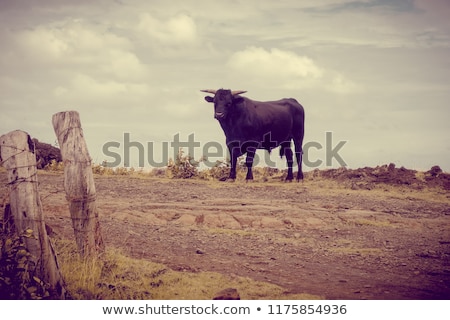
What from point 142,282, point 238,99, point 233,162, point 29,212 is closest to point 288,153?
point 238,99

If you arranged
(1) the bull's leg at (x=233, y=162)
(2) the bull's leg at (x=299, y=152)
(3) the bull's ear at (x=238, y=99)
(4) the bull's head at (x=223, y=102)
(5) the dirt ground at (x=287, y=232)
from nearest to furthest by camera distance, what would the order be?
(5) the dirt ground at (x=287, y=232) → (1) the bull's leg at (x=233, y=162) → (4) the bull's head at (x=223, y=102) → (3) the bull's ear at (x=238, y=99) → (2) the bull's leg at (x=299, y=152)

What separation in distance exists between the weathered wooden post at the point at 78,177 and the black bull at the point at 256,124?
391 inches

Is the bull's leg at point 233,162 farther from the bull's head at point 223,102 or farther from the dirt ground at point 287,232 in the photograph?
the dirt ground at point 287,232

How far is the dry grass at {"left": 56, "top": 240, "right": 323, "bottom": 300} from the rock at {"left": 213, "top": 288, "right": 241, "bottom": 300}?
264 millimetres

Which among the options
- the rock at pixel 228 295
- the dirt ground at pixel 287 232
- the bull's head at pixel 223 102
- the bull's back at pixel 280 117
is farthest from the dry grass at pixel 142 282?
the bull's back at pixel 280 117

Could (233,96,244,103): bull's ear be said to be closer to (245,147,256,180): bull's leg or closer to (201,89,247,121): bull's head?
(201,89,247,121): bull's head

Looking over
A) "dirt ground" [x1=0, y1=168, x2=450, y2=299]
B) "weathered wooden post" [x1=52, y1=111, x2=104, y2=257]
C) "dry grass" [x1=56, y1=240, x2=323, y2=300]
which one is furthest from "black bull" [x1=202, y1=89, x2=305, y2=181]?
"weathered wooden post" [x1=52, y1=111, x2=104, y2=257]

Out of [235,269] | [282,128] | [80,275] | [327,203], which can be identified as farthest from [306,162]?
[80,275]

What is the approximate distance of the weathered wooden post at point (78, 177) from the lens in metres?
7.43

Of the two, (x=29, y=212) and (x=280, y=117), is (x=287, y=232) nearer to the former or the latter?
(x=29, y=212)

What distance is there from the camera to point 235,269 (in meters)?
8.29

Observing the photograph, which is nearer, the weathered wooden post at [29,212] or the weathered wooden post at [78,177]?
the weathered wooden post at [29,212]

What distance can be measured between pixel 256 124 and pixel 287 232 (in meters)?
8.00
